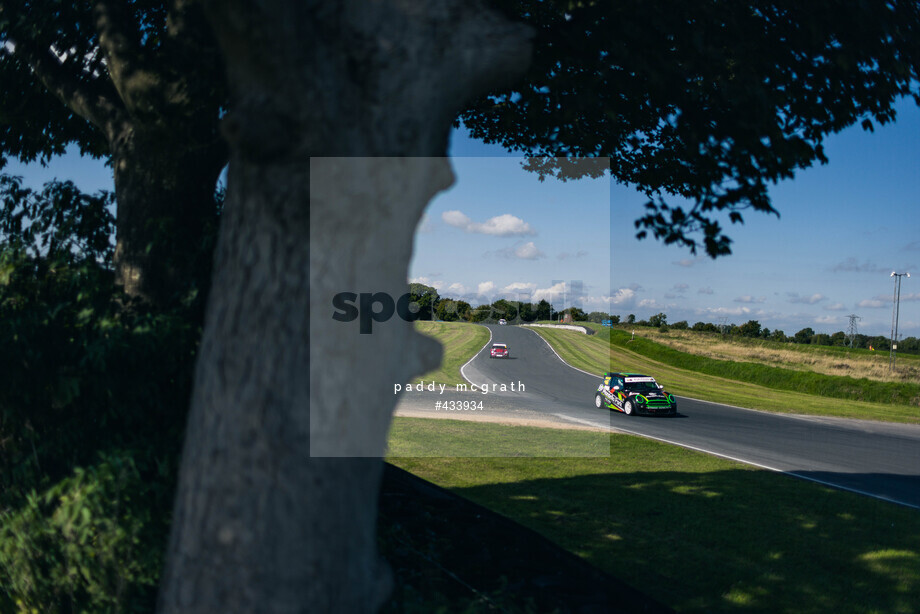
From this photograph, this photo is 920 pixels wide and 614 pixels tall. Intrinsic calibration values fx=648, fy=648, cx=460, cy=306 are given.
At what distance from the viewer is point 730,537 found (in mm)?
7820

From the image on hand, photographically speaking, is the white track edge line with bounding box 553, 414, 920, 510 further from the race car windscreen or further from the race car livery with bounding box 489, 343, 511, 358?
the race car livery with bounding box 489, 343, 511, 358

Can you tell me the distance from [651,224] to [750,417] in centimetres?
2077

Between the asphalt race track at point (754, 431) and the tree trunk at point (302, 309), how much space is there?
38.1 feet

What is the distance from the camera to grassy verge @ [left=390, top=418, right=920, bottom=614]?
6.20 meters

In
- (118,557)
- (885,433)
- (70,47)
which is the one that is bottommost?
(885,433)

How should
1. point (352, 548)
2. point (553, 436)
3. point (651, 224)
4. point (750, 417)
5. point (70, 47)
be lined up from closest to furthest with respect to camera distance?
1. point (352, 548)
2. point (651, 224)
3. point (70, 47)
4. point (553, 436)
5. point (750, 417)

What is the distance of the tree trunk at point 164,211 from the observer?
479 cm

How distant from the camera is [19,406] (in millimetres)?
4125

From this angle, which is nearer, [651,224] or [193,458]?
[193,458]

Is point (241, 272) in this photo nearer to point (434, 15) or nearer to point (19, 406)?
point (434, 15)

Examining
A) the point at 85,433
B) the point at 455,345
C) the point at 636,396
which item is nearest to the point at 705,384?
the point at 636,396

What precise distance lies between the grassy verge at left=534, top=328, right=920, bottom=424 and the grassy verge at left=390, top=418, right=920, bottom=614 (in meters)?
17.7

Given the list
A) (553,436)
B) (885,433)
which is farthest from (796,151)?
(885,433)

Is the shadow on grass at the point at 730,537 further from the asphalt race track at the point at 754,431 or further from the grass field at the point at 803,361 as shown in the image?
the grass field at the point at 803,361
